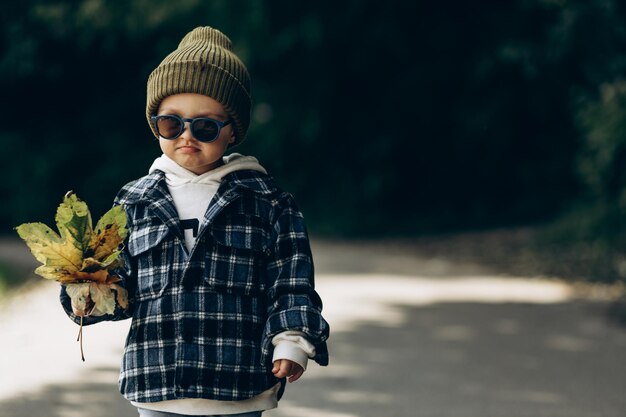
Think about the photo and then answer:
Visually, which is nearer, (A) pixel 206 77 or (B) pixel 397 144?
(A) pixel 206 77

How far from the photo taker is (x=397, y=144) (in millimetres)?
18734

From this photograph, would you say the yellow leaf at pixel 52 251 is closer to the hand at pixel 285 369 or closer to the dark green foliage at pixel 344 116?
the hand at pixel 285 369

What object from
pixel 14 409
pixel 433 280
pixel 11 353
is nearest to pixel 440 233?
pixel 433 280

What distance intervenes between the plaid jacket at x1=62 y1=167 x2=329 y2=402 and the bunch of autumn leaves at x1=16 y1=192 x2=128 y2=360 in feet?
0.38

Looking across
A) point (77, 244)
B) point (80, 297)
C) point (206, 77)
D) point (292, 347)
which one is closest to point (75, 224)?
point (77, 244)

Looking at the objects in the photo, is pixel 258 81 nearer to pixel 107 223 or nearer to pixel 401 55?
pixel 401 55

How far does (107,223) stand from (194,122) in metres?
0.38

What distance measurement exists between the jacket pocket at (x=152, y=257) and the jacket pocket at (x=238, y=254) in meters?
0.12

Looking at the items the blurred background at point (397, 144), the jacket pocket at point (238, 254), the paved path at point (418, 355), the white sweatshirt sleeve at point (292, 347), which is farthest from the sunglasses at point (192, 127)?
the blurred background at point (397, 144)

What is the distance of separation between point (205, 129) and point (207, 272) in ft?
1.33

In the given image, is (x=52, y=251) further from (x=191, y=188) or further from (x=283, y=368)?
(x=283, y=368)

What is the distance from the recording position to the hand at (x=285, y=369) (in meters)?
2.92

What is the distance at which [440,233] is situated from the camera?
1767 cm

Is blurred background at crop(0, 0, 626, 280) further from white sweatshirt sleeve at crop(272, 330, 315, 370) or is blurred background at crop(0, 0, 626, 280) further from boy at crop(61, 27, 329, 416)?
white sweatshirt sleeve at crop(272, 330, 315, 370)
